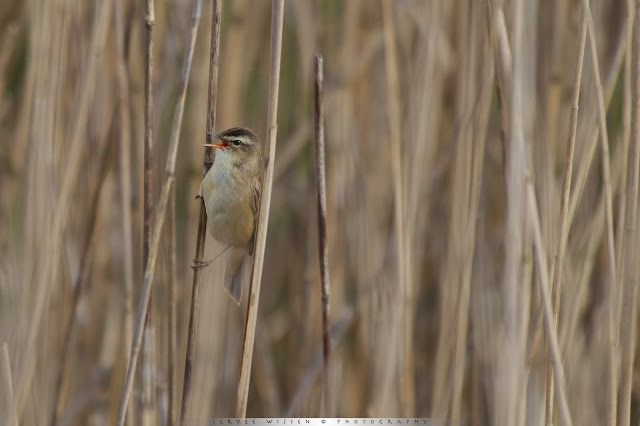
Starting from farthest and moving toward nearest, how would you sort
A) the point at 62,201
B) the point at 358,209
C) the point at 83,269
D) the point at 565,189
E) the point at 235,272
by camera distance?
1. the point at 358,209
2. the point at 235,272
3. the point at 83,269
4. the point at 62,201
5. the point at 565,189

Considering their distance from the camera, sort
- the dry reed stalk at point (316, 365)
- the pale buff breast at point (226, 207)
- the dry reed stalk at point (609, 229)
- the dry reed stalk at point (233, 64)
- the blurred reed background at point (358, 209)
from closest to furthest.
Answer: the dry reed stalk at point (609, 229)
the blurred reed background at point (358, 209)
the pale buff breast at point (226, 207)
the dry reed stalk at point (233, 64)
the dry reed stalk at point (316, 365)

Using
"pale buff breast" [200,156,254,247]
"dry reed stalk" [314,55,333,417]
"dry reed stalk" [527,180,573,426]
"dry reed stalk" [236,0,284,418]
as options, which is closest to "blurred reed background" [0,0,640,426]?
"dry reed stalk" [527,180,573,426]

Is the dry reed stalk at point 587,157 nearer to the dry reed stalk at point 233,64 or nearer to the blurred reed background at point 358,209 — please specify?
the blurred reed background at point 358,209

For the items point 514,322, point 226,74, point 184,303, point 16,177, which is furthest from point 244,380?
point 16,177

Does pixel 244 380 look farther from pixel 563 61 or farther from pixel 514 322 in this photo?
pixel 563 61

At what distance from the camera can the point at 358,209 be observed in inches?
102

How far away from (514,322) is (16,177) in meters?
2.05

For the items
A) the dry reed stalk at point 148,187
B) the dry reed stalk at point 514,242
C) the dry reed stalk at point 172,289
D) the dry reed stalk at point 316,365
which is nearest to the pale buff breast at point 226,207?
the dry reed stalk at point 172,289

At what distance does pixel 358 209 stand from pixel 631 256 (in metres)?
1.01

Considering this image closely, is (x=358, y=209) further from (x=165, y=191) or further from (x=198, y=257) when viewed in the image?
(x=165, y=191)

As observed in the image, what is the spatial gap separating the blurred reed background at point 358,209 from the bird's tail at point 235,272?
164 millimetres

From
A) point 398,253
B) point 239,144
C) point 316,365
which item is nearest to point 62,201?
point 239,144

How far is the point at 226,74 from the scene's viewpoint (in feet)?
8.15

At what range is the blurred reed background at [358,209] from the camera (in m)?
1.86
